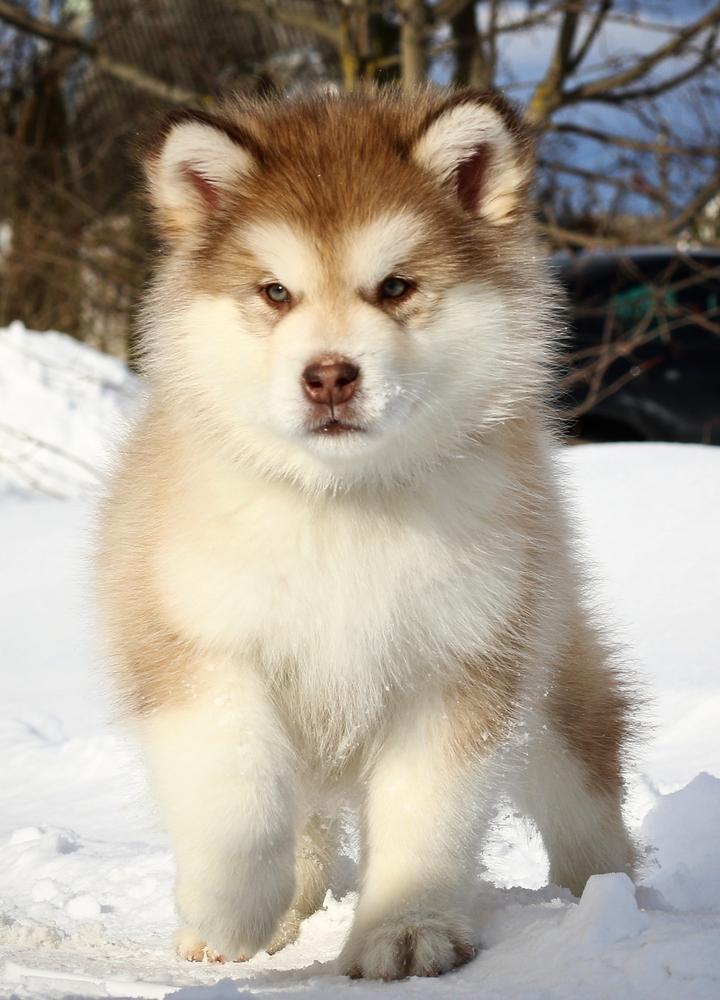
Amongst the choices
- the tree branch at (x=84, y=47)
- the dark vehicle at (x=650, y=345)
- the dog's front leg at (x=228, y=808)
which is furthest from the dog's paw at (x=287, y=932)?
the tree branch at (x=84, y=47)

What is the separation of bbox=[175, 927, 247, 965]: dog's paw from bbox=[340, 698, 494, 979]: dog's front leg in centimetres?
40

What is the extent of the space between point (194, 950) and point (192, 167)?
1.59 metres

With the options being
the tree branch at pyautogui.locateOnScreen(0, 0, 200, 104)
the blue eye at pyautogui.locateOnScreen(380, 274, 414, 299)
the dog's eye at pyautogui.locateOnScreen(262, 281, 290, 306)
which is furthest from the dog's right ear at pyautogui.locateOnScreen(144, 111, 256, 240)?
the tree branch at pyautogui.locateOnScreen(0, 0, 200, 104)

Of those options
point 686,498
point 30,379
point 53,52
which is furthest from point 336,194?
point 53,52

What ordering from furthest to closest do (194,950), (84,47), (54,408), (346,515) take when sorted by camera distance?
1. (84,47)
2. (54,408)
3. (194,950)
4. (346,515)

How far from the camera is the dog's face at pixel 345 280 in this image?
7.51 feet

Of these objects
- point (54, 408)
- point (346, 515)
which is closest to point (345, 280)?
point (346, 515)

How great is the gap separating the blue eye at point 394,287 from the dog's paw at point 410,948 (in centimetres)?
112

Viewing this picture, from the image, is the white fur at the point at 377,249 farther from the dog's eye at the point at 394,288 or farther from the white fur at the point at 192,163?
the white fur at the point at 192,163

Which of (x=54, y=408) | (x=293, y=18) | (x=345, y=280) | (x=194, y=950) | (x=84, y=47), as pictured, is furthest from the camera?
(x=84, y=47)

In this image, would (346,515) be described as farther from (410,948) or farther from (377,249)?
(410,948)

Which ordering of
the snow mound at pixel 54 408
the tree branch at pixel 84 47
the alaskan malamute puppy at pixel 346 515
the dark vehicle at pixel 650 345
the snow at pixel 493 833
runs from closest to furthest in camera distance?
the snow at pixel 493 833 → the alaskan malamute puppy at pixel 346 515 → the snow mound at pixel 54 408 → the dark vehicle at pixel 650 345 → the tree branch at pixel 84 47

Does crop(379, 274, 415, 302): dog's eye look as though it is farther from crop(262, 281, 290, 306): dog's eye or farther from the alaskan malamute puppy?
crop(262, 281, 290, 306): dog's eye

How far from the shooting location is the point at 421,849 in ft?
7.82
